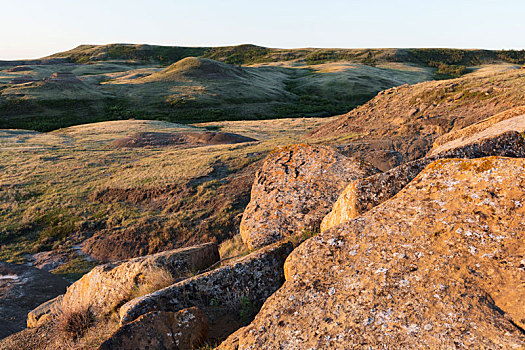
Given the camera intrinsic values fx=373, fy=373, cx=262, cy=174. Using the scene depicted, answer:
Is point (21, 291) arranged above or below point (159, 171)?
below

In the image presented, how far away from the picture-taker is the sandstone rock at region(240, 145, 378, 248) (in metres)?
8.70

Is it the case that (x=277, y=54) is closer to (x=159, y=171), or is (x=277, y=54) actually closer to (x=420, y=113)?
(x=420, y=113)

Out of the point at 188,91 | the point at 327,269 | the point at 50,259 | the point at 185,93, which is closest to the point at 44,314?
the point at 327,269

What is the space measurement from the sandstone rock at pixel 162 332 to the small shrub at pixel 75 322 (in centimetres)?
225

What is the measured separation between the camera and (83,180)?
2462 centimetres

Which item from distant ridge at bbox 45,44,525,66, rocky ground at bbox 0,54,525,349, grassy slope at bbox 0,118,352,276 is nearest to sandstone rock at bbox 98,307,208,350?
rocky ground at bbox 0,54,525,349

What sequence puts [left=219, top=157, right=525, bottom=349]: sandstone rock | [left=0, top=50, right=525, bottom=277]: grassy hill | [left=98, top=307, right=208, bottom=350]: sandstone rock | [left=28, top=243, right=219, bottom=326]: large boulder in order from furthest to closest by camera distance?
[left=0, top=50, right=525, bottom=277]: grassy hill < [left=28, top=243, right=219, bottom=326]: large boulder < [left=98, top=307, right=208, bottom=350]: sandstone rock < [left=219, top=157, right=525, bottom=349]: sandstone rock

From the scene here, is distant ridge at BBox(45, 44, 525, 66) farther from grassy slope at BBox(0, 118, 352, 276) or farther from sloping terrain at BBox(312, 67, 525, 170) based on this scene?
grassy slope at BBox(0, 118, 352, 276)

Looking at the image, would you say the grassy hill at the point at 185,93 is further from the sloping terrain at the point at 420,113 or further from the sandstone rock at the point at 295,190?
the sandstone rock at the point at 295,190

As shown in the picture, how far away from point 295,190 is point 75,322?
18.3ft

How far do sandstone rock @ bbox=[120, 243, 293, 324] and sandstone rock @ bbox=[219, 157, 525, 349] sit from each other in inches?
29.5

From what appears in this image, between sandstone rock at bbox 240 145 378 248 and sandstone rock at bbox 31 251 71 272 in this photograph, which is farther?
sandstone rock at bbox 31 251 71 272

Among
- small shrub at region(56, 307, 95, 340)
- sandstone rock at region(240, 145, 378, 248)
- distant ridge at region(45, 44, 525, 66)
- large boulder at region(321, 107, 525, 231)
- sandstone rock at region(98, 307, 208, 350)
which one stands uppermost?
distant ridge at region(45, 44, 525, 66)

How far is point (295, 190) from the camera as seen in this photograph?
955 cm
